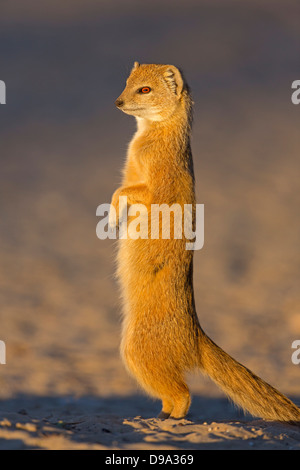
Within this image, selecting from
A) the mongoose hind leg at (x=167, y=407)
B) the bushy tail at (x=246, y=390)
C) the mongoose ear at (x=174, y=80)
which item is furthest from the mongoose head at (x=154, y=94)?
the mongoose hind leg at (x=167, y=407)

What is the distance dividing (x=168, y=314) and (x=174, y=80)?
264 centimetres

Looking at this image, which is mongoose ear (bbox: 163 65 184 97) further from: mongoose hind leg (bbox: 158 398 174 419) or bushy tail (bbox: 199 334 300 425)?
mongoose hind leg (bbox: 158 398 174 419)

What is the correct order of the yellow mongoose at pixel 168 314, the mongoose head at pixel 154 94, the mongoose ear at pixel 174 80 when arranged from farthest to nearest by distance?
the mongoose ear at pixel 174 80
the mongoose head at pixel 154 94
the yellow mongoose at pixel 168 314

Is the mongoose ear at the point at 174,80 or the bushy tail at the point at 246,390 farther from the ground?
the mongoose ear at the point at 174,80

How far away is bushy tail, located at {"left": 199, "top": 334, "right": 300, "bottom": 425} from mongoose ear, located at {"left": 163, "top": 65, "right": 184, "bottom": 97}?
110 inches

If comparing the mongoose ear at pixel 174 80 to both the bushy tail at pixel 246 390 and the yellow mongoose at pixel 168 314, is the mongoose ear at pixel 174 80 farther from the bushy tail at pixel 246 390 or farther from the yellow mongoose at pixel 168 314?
the bushy tail at pixel 246 390

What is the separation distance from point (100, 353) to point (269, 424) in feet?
13.9

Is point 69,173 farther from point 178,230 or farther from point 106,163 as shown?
point 178,230

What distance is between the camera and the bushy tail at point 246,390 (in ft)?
23.0

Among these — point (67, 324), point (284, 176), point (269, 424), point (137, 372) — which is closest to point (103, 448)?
point (137, 372)

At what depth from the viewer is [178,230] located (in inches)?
287

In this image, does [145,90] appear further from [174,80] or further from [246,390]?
[246,390]

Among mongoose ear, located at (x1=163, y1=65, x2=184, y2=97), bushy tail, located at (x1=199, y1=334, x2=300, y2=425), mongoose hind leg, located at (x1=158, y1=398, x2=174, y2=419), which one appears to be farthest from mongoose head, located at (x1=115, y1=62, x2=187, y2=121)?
mongoose hind leg, located at (x1=158, y1=398, x2=174, y2=419)

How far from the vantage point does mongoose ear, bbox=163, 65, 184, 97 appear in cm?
797
